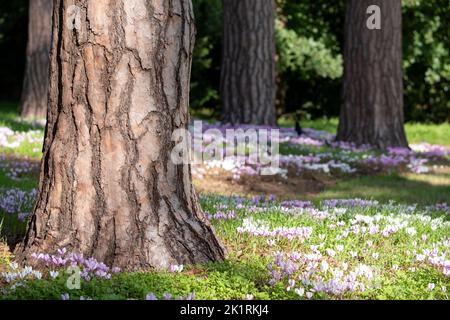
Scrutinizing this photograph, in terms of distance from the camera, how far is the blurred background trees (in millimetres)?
24609

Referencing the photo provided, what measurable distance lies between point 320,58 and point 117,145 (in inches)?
807

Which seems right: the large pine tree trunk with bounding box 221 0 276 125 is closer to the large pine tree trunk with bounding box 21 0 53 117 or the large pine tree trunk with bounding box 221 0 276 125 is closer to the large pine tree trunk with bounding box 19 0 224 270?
the large pine tree trunk with bounding box 21 0 53 117

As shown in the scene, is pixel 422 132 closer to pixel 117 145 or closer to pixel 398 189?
pixel 398 189

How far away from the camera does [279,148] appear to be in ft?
44.8

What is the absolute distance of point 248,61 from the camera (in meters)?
16.5

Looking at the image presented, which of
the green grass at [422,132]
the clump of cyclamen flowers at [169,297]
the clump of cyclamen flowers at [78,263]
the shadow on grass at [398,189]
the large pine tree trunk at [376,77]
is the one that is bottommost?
the shadow on grass at [398,189]

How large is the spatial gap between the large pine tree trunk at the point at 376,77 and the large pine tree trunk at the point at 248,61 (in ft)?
7.81

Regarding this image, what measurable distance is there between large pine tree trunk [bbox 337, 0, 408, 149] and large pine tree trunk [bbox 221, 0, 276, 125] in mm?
2381

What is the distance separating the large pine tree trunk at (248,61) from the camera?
53.6 feet

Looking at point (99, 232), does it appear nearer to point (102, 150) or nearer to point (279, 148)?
point (102, 150)

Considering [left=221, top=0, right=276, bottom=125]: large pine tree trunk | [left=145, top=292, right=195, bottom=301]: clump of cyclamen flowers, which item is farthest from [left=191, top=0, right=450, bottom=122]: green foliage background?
[left=145, top=292, right=195, bottom=301]: clump of cyclamen flowers

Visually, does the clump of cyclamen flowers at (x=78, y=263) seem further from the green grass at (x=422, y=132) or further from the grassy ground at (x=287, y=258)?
the green grass at (x=422, y=132)

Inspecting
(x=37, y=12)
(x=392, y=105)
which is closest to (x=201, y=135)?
(x=392, y=105)

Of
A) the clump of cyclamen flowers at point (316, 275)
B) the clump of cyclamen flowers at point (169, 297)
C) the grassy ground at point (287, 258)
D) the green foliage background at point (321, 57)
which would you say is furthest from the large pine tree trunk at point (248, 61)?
the clump of cyclamen flowers at point (169, 297)
